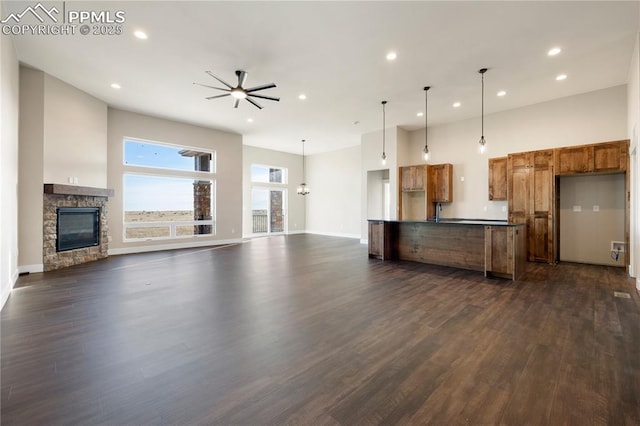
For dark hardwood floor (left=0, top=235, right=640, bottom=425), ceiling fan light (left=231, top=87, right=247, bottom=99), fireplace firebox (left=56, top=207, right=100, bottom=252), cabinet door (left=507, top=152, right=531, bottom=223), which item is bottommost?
dark hardwood floor (left=0, top=235, right=640, bottom=425)

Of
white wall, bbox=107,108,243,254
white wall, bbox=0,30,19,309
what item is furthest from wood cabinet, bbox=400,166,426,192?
white wall, bbox=0,30,19,309

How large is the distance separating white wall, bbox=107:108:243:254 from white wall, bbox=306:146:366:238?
3.97 meters

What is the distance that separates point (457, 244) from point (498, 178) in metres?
2.67

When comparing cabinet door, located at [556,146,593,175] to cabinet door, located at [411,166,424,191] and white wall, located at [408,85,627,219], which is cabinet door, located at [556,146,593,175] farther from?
cabinet door, located at [411,166,424,191]

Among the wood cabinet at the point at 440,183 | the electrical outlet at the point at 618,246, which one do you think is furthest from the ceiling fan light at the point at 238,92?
the electrical outlet at the point at 618,246

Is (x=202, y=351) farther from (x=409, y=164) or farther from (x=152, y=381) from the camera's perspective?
(x=409, y=164)

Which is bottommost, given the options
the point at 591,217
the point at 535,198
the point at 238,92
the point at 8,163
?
the point at 591,217

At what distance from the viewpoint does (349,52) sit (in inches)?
172

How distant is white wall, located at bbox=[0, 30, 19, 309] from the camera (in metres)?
3.56

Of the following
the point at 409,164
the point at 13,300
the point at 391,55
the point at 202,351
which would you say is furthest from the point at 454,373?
the point at 409,164

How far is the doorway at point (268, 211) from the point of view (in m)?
11.4

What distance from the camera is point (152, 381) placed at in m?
1.92

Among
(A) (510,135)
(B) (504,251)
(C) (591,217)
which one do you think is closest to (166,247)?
(B) (504,251)

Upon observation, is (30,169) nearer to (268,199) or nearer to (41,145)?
(41,145)
